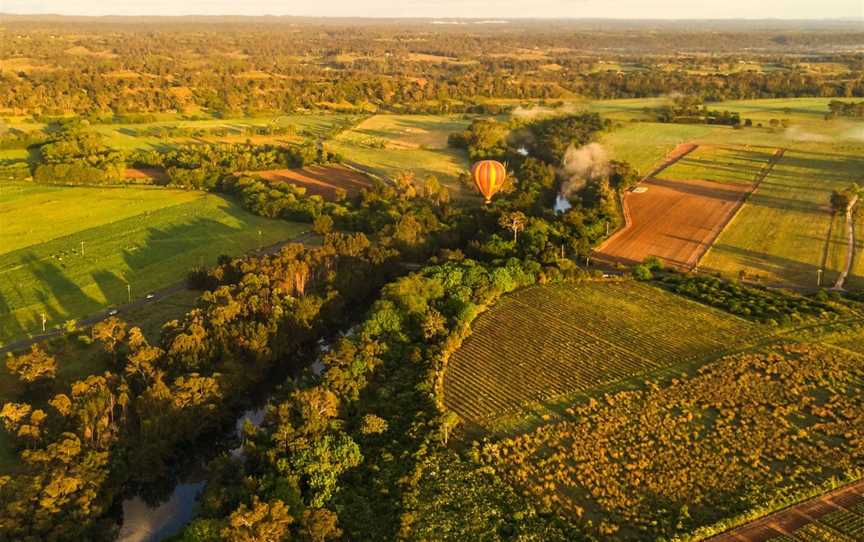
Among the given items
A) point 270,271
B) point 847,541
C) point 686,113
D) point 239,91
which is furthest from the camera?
point 239,91

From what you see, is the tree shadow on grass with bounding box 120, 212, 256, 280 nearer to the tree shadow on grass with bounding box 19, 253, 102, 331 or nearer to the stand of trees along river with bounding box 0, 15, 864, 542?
the tree shadow on grass with bounding box 19, 253, 102, 331

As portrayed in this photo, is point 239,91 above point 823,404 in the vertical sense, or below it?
above

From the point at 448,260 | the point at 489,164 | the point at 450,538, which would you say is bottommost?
the point at 450,538

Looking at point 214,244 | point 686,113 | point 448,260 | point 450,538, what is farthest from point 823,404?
point 686,113

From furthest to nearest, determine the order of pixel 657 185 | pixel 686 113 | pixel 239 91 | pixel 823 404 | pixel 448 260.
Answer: pixel 239 91, pixel 686 113, pixel 657 185, pixel 448 260, pixel 823 404

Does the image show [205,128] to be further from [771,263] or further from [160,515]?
[160,515]

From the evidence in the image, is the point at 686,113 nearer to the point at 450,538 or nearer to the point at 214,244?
the point at 214,244

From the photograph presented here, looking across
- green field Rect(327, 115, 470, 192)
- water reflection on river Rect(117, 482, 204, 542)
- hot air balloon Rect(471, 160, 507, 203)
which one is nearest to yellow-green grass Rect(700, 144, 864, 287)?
hot air balloon Rect(471, 160, 507, 203)
